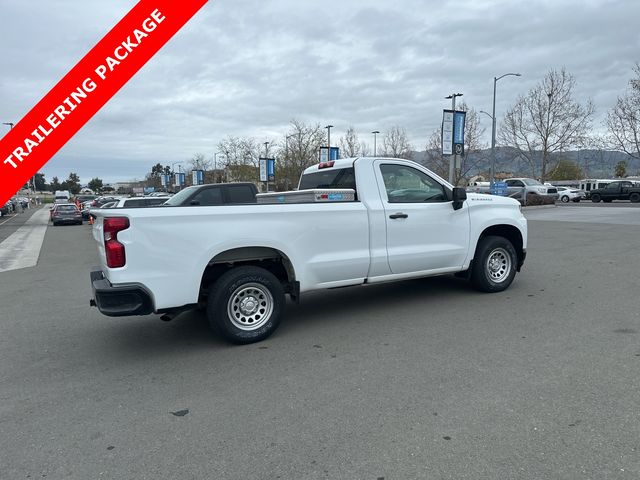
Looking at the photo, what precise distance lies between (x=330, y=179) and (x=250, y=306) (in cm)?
225

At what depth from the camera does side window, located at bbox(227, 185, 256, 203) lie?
1204cm

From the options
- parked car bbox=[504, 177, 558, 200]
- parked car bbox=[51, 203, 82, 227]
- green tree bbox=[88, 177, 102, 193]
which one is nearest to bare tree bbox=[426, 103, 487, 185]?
parked car bbox=[504, 177, 558, 200]

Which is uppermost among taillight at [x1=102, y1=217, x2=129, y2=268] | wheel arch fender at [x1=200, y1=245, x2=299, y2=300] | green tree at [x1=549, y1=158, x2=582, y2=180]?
green tree at [x1=549, y1=158, x2=582, y2=180]

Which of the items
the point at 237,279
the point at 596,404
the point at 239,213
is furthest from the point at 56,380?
the point at 596,404

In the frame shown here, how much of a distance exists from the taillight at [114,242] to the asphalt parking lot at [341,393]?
1.04 metres

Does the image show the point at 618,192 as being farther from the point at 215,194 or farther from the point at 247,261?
the point at 247,261

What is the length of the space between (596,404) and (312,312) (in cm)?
356

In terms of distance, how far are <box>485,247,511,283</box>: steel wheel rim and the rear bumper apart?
15.5 feet

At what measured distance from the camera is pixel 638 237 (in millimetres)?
13242

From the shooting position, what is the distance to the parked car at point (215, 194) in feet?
38.3

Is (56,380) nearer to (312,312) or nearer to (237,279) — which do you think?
(237,279)

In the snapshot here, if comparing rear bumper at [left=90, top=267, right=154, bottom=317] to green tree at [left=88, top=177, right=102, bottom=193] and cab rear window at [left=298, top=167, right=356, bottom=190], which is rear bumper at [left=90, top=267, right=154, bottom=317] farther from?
green tree at [left=88, top=177, right=102, bottom=193]

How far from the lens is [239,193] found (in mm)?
12117

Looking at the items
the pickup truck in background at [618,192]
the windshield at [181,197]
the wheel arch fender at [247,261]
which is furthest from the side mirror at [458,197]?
the pickup truck in background at [618,192]
